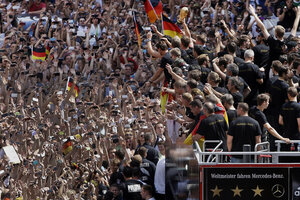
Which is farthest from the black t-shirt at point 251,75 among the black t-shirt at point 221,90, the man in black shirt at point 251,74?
the black t-shirt at point 221,90

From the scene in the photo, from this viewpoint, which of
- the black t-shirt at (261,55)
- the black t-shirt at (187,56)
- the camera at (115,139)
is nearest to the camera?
the black t-shirt at (261,55)

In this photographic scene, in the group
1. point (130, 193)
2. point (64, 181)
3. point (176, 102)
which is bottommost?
point (64, 181)

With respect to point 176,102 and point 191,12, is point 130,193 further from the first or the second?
point 191,12

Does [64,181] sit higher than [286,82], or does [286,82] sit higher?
[286,82]

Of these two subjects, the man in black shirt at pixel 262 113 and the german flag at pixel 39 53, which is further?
the german flag at pixel 39 53

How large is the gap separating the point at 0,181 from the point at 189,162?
5.73 m

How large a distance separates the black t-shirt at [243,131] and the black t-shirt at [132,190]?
2734 millimetres

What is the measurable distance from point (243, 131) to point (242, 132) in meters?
0.02

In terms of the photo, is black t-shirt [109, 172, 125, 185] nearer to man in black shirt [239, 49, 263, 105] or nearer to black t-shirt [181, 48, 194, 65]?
man in black shirt [239, 49, 263, 105]

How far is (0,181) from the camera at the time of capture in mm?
17891

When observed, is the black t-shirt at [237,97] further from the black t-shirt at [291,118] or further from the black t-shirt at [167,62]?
the black t-shirt at [167,62]

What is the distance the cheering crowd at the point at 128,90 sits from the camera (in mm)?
14688

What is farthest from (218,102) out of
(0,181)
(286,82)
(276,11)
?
(276,11)

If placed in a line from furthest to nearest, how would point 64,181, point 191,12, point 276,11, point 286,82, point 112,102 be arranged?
point 191,12 → point 276,11 → point 112,102 → point 64,181 → point 286,82
